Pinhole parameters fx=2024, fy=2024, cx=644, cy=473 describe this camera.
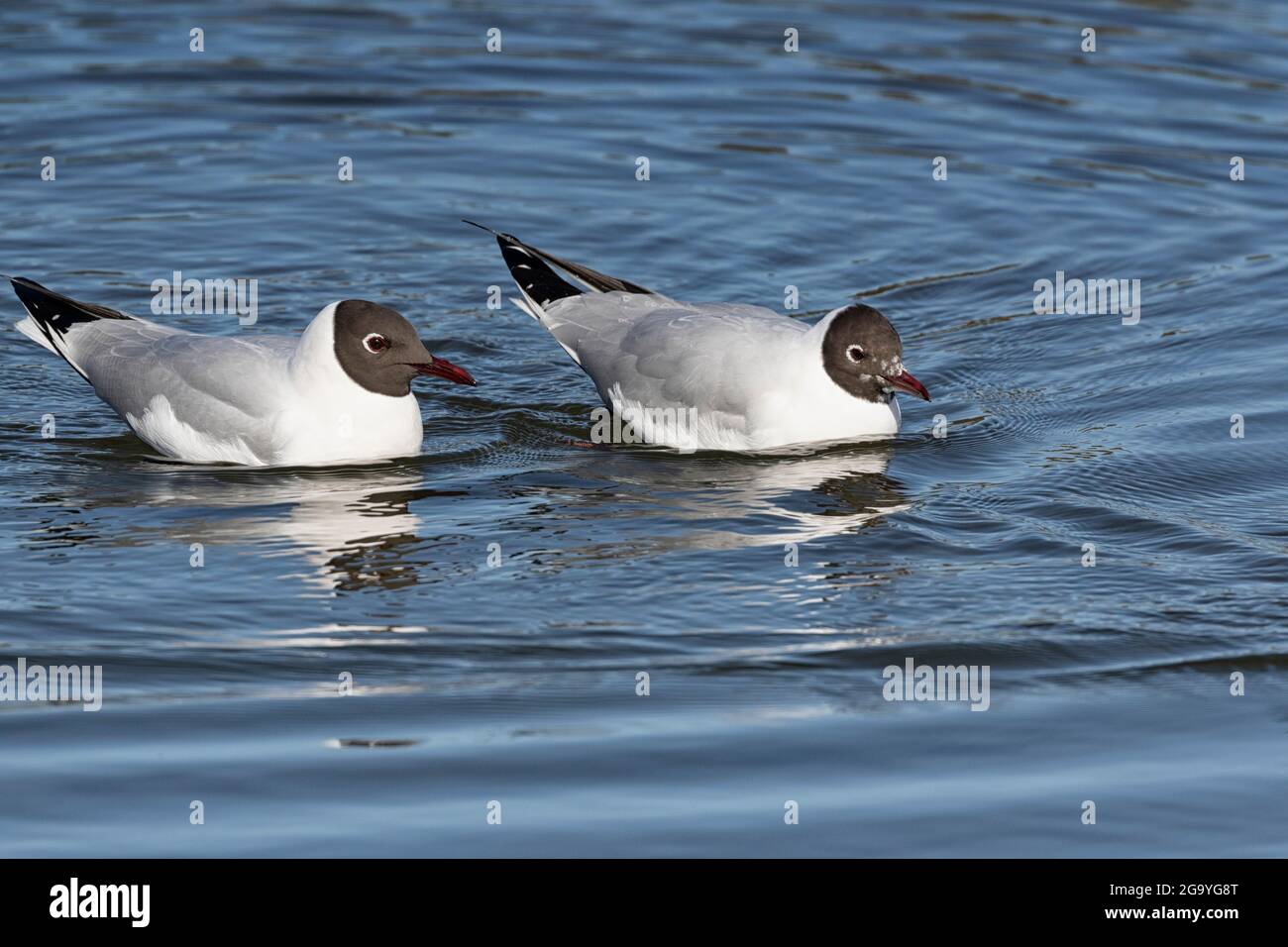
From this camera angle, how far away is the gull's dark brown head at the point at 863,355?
1016 cm

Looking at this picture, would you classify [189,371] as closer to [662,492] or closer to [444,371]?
[444,371]

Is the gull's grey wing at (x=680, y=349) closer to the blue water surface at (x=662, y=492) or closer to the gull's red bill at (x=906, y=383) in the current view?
the blue water surface at (x=662, y=492)

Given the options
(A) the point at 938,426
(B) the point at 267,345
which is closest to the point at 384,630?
(B) the point at 267,345

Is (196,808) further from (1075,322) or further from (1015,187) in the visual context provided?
(1015,187)

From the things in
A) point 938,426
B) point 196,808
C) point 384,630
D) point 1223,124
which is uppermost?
point 1223,124

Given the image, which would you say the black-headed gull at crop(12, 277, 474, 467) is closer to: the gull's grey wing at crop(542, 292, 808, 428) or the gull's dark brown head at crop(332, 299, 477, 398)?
the gull's dark brown head at crop(332, 299, 477, 398)

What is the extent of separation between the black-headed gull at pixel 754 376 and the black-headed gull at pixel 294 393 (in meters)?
1.08

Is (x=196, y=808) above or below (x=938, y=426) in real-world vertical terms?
below

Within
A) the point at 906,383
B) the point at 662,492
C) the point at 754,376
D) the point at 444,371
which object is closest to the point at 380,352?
the point at 444,371

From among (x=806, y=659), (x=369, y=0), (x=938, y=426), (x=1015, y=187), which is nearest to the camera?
(x=806, y=659)

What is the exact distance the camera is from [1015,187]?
1538 centimetres

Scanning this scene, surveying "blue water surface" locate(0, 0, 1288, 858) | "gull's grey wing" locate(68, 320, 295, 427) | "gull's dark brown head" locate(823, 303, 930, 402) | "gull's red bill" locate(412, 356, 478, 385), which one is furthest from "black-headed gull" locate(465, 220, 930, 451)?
"gull's grey wing" locate(68, 320, 295, 427)

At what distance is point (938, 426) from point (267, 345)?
3.54m

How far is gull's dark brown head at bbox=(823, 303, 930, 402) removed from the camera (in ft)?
33.3
